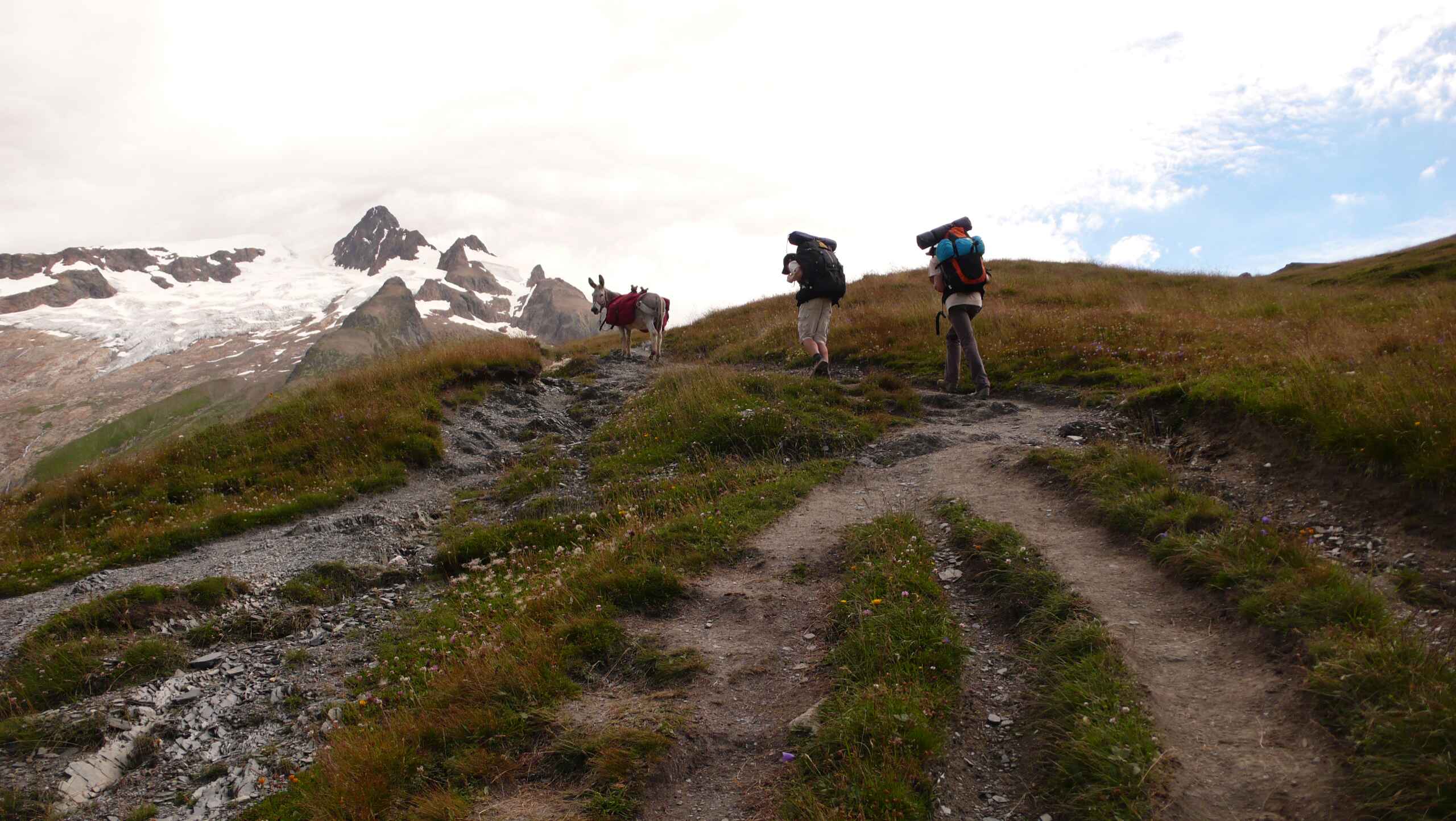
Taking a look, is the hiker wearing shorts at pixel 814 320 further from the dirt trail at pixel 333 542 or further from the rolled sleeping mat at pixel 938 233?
the dirt trail at pixel 333 542

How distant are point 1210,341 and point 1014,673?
42.7 ft

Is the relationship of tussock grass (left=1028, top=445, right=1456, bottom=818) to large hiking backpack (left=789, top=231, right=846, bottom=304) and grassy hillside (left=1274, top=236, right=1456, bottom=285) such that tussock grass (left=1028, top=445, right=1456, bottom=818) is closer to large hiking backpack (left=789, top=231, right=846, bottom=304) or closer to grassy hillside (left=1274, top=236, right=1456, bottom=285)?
large hiking backpack (left=789, top=231, right=846, bottom=304)

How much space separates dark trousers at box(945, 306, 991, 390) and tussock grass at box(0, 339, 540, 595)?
1150 cm

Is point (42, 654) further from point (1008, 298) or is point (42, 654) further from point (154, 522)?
point (1008, 298)

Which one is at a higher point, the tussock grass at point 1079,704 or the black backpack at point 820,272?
the black backpack at point 820,272

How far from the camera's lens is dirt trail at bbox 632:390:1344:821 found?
432 cm

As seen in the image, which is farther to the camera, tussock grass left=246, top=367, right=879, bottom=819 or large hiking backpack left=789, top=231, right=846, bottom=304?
large hiking backpack left=789, top=231, right=846, bottom=304

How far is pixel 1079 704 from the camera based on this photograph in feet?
16.9

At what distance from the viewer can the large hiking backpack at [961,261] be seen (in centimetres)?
1502

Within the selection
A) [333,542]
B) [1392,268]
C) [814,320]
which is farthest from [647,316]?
[1392,268]

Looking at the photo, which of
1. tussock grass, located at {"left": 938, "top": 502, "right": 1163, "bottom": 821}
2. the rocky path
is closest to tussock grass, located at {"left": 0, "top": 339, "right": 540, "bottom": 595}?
the rocky path

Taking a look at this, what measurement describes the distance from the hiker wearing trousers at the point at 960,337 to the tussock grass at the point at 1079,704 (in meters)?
8.81

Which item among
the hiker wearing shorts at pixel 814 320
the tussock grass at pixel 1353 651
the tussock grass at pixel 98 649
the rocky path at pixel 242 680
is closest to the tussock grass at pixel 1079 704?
the tussock grass at pixel 1353 651

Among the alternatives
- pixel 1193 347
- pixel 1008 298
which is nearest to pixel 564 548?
pixel 1193 347
